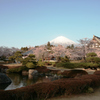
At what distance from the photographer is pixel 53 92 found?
4.77 metres

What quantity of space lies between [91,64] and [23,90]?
12291 millimetres

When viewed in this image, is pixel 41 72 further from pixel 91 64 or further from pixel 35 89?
pixel 35 89

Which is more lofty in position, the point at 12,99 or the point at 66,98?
→ the point at 12,99

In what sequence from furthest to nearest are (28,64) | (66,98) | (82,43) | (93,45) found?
(93,45), (82,43), (28,64), (66,98)

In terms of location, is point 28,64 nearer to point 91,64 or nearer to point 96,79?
point 91,64

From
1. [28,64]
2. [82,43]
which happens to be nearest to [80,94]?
[28,64]

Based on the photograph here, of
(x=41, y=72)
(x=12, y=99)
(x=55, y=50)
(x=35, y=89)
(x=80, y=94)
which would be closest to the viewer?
(x=12, y=99)

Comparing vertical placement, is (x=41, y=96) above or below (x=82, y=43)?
below

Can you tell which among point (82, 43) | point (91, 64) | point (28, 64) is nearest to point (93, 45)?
point (82, 43)

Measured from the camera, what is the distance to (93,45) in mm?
29875

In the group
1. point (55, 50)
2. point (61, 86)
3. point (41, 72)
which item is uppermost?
point (55, 50)

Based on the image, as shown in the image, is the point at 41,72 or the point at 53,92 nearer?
the point at 53,92

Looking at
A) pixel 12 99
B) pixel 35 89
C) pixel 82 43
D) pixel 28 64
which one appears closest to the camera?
pixel 12 99

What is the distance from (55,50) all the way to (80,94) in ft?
90.7
